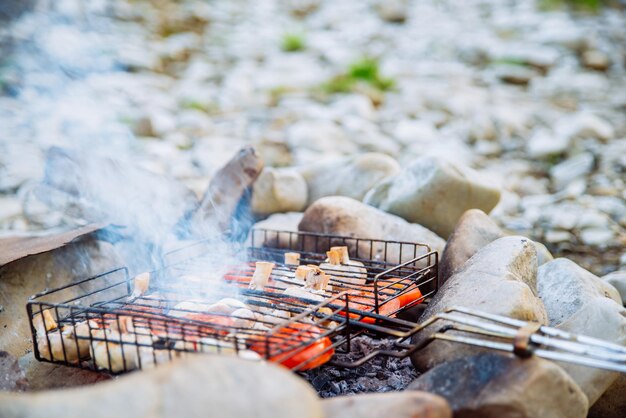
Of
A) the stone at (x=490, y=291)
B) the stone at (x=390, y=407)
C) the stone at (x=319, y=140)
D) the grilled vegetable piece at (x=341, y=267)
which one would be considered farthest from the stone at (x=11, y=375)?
the stone at (x=319, y=140)

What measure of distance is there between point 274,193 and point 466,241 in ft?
6.01

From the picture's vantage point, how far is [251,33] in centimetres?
1368

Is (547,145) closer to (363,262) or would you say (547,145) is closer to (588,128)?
(588,128)

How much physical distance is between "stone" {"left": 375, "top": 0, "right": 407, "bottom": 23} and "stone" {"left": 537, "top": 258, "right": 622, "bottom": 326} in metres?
12.2

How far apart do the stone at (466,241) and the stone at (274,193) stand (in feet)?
5.49

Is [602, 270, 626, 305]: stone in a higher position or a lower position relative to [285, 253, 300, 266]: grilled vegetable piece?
lower

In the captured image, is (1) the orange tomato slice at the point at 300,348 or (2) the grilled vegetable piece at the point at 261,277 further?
(2) the grilled vegetable piece at the point at 261,277

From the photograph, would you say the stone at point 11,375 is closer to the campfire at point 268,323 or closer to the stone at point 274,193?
the campfire at point 268,323

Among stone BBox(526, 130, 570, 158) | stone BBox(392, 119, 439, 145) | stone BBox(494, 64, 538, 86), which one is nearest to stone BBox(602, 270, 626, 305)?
stone BBox(526, 130, 570, 158)

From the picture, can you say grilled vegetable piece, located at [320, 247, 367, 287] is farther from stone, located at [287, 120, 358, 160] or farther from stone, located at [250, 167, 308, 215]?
A: stone, located at [287, 120, 358, 160]

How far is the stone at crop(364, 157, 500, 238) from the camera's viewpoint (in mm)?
4090

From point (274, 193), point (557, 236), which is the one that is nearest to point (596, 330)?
point (274, 193)

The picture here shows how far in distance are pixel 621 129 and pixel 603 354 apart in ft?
25.4

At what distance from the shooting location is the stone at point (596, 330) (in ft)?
7.32
